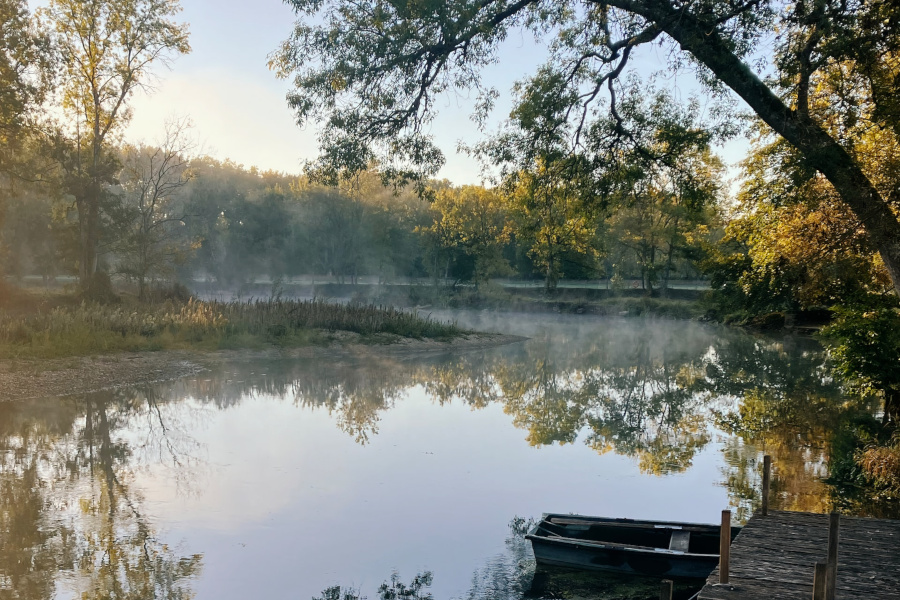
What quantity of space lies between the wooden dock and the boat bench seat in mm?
650

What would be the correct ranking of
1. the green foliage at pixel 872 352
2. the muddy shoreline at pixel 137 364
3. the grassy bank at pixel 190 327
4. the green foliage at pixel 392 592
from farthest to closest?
the grassy bank at pixel 190 327, the muddy shoreline at pixel 137 364, the green foliage at pixel 872 352, the green foliage at pixel 392 592

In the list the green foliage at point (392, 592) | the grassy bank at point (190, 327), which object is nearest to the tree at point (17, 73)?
the grassy bank at point (190, 327)

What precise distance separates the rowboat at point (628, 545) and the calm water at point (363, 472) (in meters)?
0.24

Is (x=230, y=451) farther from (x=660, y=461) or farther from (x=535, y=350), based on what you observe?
(x=535, y=350)

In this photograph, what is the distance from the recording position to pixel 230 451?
14023 millimetres

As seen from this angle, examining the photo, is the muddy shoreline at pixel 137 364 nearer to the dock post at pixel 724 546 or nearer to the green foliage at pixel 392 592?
the green foliage at pixel 392 592

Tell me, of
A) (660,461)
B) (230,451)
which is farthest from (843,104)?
(230,451)

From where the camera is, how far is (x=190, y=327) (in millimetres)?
27312

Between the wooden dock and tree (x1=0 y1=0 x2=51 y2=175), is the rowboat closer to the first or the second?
the wooden dock

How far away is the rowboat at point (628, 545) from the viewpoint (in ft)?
26.5

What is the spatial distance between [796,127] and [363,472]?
337 inches

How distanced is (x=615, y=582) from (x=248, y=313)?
2413 cm

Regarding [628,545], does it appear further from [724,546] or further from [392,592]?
[392,592]

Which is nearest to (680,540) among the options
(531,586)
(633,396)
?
(531,586)
